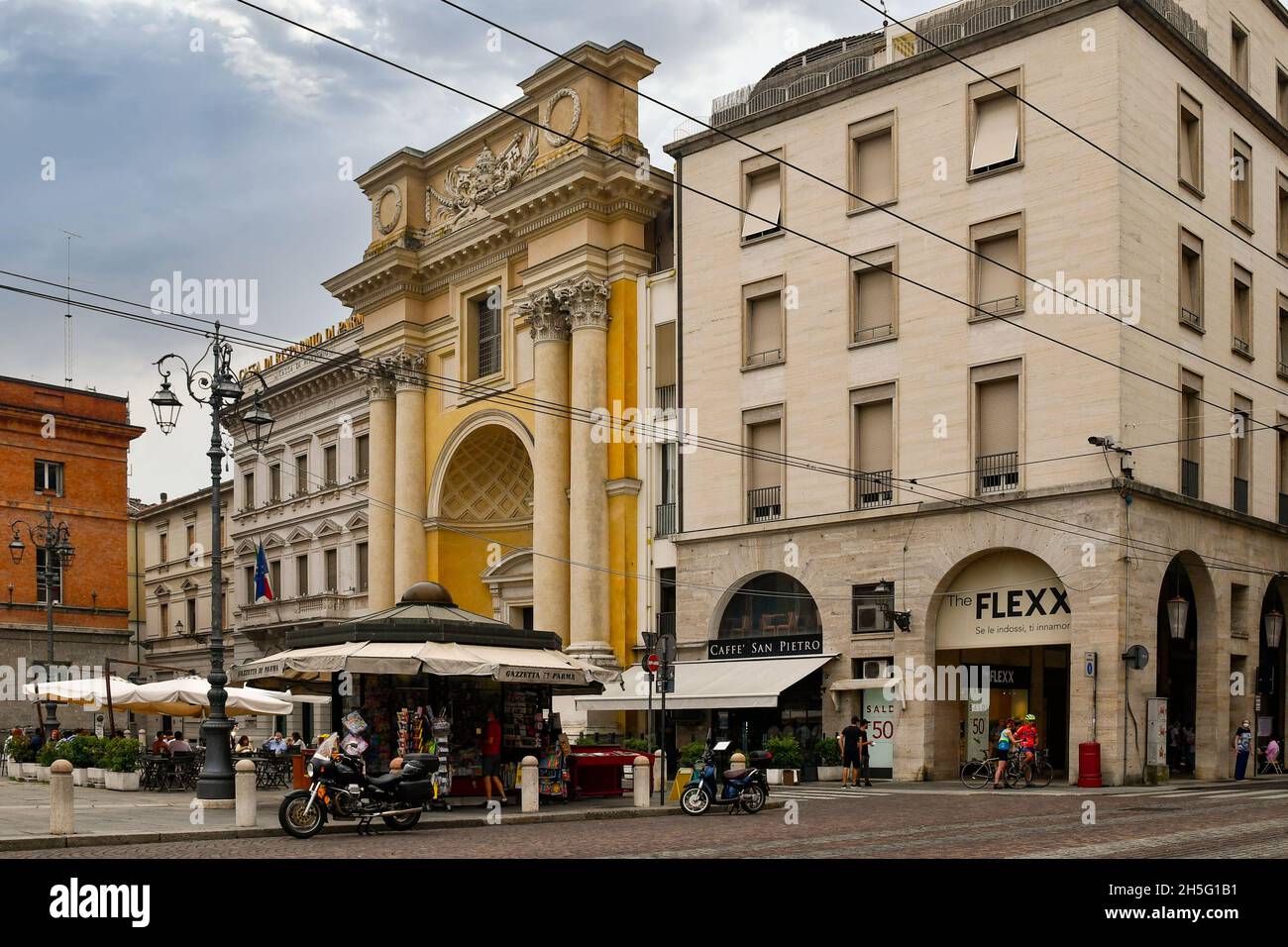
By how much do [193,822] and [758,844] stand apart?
8.37m

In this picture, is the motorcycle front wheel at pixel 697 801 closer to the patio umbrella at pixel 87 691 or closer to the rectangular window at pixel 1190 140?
the patio umbrella at pixel 87 691

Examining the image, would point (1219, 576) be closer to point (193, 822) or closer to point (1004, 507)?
point (1004, 507)

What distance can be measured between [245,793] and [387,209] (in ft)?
109

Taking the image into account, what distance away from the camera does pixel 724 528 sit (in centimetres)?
3844

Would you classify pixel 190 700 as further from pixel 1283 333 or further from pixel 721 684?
pixel 1283 333

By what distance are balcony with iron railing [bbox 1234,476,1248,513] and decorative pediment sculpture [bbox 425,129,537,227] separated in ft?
71.2

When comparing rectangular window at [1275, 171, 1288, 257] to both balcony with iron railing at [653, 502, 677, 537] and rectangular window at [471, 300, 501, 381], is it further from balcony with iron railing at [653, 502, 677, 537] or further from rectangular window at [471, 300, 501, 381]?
rectangular window at [471, 300, 501, 381]

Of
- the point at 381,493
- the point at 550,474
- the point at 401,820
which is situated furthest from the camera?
the point at 381,493

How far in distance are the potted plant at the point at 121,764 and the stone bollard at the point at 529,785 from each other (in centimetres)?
1143

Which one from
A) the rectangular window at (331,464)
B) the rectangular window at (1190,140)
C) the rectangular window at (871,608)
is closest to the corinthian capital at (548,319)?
the rectangular window at (871,608)

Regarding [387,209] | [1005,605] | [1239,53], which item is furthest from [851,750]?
[387,209]

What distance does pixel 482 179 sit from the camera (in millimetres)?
46312

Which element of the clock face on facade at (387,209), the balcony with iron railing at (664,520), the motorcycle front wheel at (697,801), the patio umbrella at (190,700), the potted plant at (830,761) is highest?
the clock face on facade at (387,209)

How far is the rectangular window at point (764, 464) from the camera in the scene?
3766 centimetres
